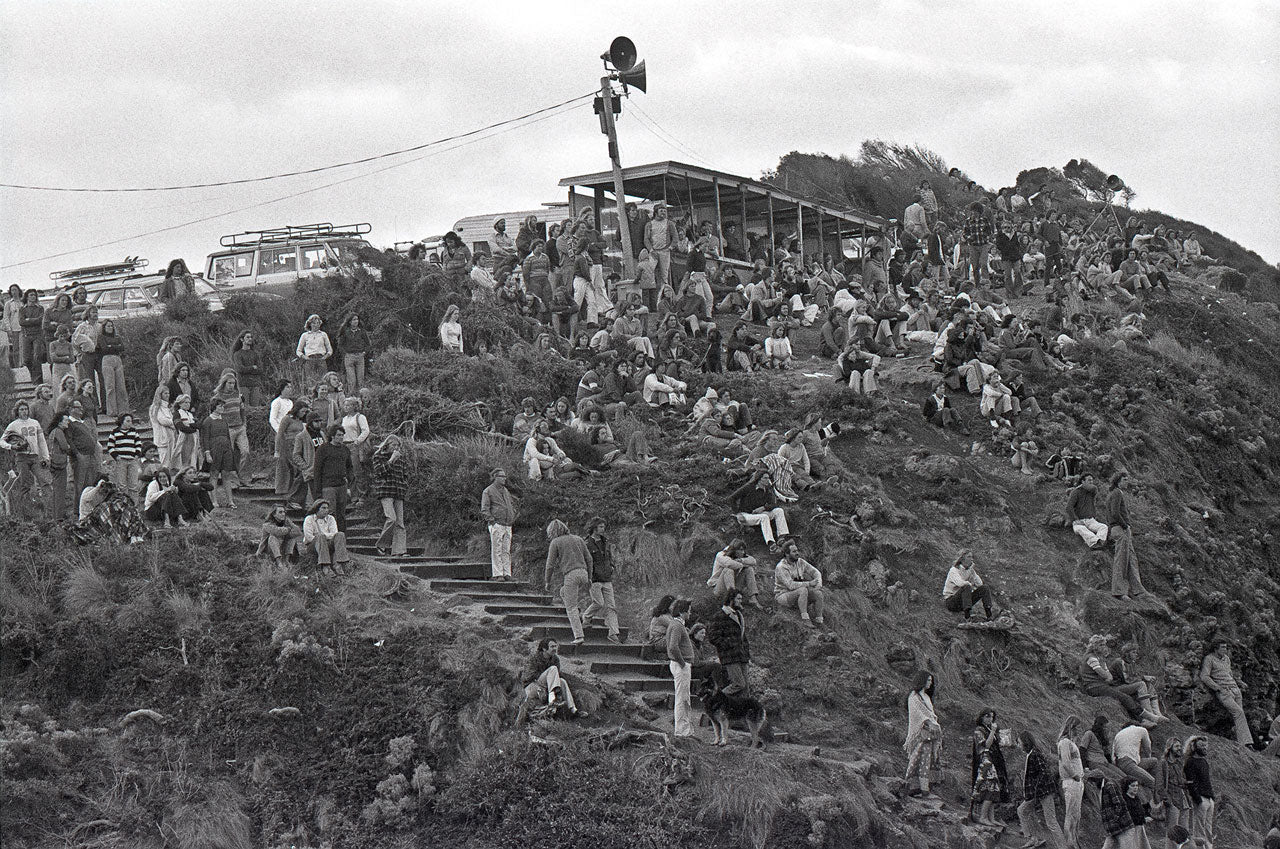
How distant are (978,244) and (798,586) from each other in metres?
17.8

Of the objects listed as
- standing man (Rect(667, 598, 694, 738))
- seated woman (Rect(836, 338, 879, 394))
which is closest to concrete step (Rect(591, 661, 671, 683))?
standing man (Rect(667, 598, 694, 738))

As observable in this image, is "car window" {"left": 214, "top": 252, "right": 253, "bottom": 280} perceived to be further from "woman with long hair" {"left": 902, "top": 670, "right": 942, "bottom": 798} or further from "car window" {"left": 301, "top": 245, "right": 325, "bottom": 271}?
"woman with long hair" {"left": 902, "top": 670, "right": 942, "bottom": 798}

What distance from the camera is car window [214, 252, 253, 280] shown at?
3014 centimetres

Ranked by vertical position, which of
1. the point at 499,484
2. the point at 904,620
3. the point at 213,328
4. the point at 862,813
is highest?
the point at 213,328

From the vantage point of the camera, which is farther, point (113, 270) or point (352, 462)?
point (113, 270)

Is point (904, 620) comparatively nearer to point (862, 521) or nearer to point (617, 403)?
point (862, 521)

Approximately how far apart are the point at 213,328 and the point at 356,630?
1167 centimetres

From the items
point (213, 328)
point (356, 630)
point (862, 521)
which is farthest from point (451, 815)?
point (213, 328)

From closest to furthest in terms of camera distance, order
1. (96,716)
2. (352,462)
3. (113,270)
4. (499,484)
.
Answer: (96,716) → (499,484) → (352,462) → (113,270)

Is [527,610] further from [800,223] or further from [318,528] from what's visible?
[800,223]

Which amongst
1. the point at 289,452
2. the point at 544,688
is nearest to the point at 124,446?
the point at 289,452

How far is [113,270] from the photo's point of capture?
30219 millimetres

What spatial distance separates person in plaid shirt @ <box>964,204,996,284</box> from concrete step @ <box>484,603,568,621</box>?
62.6 ft

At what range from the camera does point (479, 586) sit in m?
19.8
